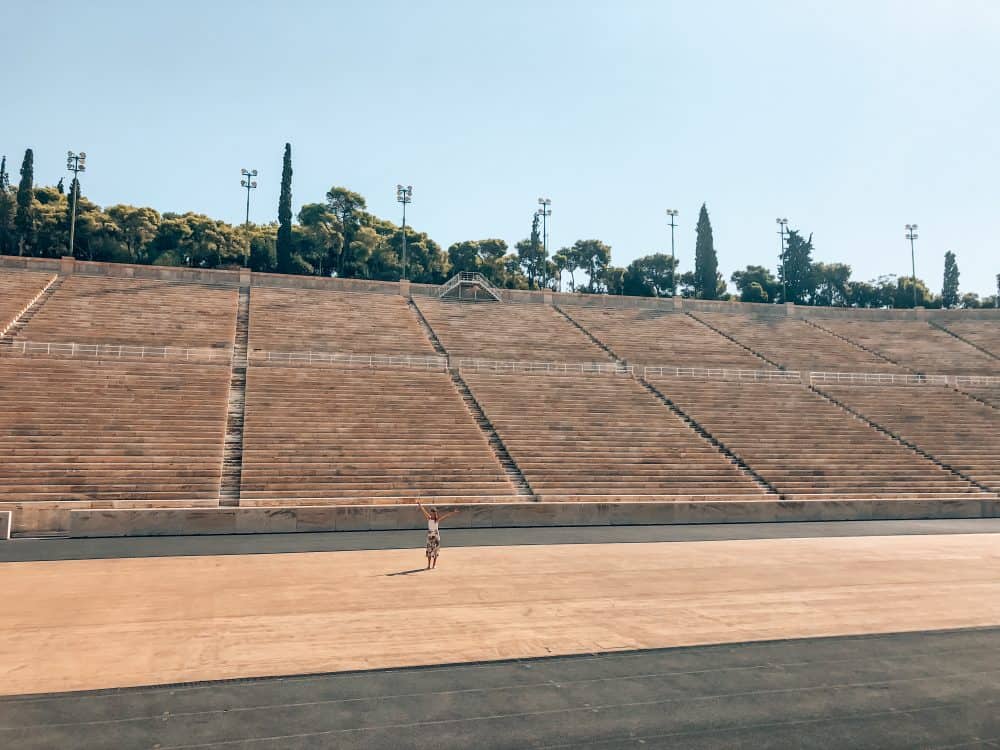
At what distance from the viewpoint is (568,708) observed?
973 cm

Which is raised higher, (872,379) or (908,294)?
(908,294)

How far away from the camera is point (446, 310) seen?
5503cm

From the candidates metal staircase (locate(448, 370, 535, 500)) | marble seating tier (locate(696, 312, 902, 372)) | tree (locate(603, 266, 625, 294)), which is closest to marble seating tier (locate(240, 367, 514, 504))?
metal staircase (locate(448, 370, 535, 500))

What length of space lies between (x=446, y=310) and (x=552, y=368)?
14.0 m

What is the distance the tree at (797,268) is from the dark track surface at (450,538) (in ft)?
215

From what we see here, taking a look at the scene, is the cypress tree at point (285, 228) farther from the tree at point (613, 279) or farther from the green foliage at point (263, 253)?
the tree at point (613, 279)

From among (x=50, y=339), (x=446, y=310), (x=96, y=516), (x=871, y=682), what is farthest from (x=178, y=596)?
(x=446, y=310)

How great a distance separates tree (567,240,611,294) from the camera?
96.4 metres

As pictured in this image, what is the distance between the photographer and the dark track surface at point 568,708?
28.6 ft

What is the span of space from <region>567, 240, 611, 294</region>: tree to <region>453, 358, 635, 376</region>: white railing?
52861mm

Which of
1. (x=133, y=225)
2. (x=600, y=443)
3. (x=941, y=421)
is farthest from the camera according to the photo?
(x=133, y=225)

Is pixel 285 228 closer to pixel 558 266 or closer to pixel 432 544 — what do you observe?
pixel 558 266

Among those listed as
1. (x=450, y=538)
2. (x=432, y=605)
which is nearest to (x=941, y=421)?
(x=450, y=538)

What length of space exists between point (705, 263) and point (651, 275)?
10.2 metres
